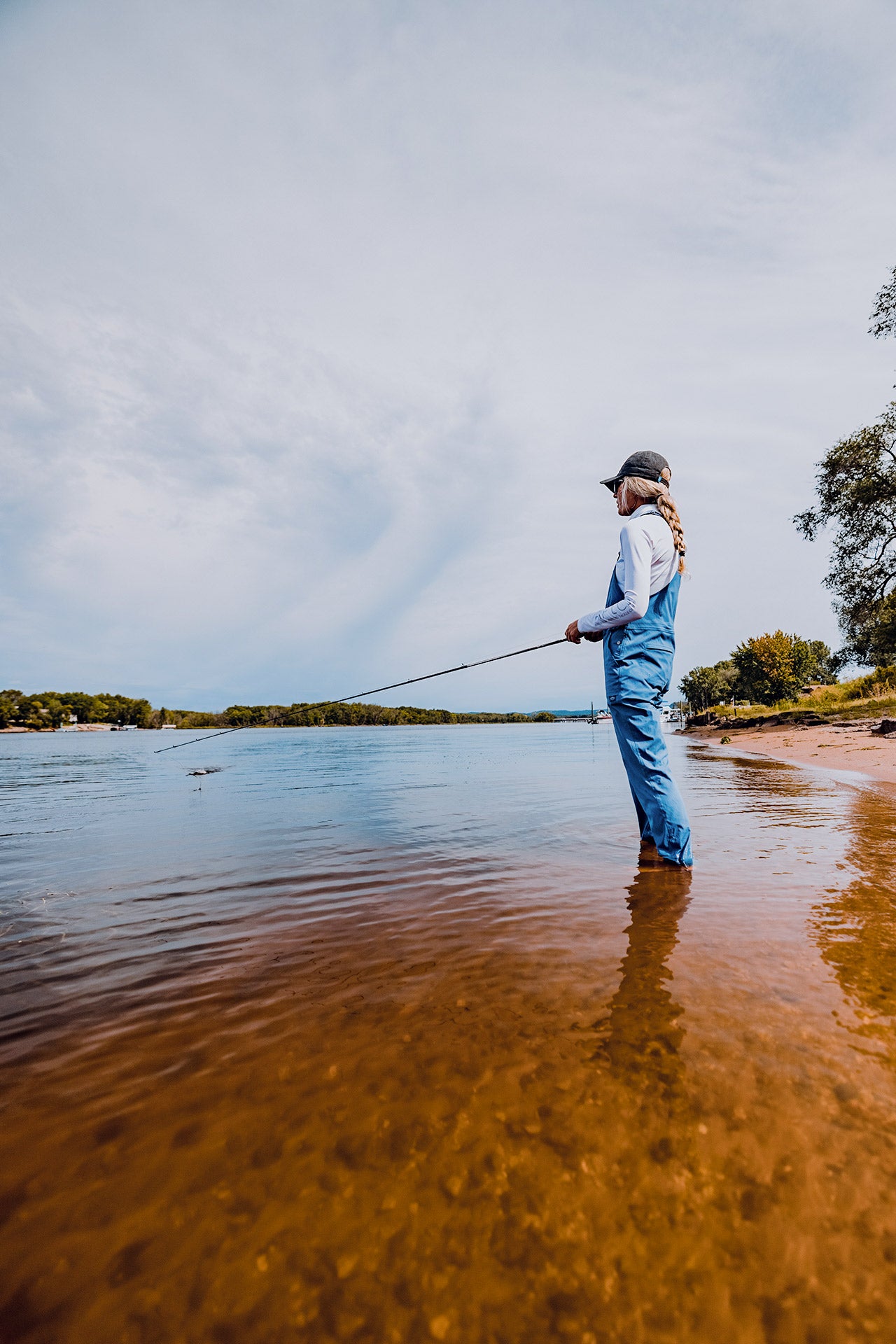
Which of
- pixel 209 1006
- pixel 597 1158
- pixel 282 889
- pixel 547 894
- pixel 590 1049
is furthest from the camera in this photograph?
pixel 282 889

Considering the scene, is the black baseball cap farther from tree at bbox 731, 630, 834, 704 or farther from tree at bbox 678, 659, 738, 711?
tree at bbox 678, 659, 738, 711

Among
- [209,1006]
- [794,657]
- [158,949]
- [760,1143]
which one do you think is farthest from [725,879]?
[794,657]

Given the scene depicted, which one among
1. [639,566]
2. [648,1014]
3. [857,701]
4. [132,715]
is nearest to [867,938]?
[648,1014]

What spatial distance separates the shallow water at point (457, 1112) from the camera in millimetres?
1161

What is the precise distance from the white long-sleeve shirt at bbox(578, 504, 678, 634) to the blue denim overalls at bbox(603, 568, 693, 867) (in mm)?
133

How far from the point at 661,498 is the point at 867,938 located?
11.0 ft

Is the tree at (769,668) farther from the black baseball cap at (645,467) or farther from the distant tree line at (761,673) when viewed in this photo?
the black baseball cap at (645,467)

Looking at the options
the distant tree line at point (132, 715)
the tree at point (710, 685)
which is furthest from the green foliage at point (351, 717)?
the tree at point (710, 685)

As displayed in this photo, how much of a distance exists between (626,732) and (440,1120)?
3.18 m

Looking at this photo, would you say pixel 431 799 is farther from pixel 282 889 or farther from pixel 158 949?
pixel 158 949

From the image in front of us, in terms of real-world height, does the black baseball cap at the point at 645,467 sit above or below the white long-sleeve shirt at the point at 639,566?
above

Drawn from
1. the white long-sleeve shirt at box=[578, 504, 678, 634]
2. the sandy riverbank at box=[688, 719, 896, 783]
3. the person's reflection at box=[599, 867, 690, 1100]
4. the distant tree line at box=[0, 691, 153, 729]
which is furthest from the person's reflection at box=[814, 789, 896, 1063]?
the distant tree line at box=[0, 691, 153, 729]

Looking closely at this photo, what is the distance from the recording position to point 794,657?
186 feet

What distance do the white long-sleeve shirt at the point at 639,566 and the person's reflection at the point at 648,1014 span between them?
2059 millimetres
